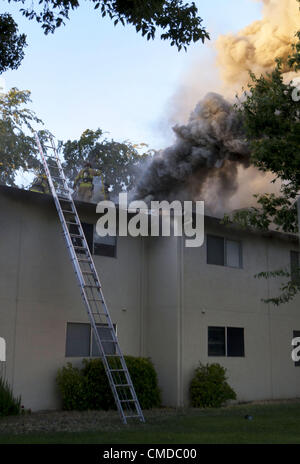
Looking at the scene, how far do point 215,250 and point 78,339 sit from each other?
16.4 ft

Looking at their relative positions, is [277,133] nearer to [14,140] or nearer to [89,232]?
[89,232]

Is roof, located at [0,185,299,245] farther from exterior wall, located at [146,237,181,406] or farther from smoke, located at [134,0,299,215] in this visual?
smoke, located at [134,0,299,215]

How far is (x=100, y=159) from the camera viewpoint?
38.3 metres

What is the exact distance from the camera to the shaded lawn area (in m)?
9.13

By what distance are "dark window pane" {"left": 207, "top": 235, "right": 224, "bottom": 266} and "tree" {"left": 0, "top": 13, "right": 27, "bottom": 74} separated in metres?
8.68

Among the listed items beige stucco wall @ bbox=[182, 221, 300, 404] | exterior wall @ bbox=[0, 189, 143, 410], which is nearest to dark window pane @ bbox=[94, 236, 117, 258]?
exterior wall @ bbox=[0, 189, 143, 410]

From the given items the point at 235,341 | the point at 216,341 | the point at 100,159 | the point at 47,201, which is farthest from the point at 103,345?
the point at 100,159

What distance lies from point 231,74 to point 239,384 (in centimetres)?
1257

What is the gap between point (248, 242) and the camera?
18.2m

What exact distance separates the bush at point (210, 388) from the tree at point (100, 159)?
23.1 meters
